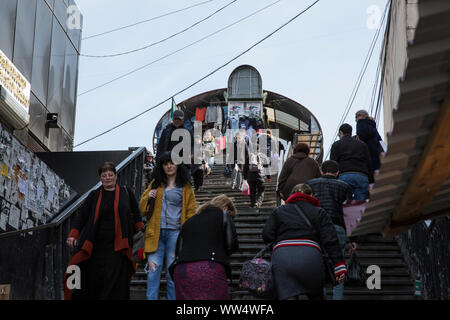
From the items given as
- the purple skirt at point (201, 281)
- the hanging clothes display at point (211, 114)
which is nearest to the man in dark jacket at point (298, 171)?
the purple skirt at point (201, 281)

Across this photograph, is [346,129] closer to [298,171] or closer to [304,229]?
[298,171]

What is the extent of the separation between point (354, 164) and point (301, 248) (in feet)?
13.1

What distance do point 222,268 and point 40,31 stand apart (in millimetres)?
11960

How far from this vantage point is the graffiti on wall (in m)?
10.5

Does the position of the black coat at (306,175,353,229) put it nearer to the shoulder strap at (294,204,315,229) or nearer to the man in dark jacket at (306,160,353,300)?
the man in dark jacket at (306,160,353,300)

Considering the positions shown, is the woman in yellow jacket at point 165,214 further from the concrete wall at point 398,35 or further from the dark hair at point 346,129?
the concrete wall at point 398,35

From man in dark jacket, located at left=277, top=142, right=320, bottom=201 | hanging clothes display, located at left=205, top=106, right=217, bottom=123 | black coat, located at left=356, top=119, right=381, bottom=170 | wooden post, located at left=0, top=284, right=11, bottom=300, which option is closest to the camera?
wooden post, located at left=0, top=284, right=11, bottom=300

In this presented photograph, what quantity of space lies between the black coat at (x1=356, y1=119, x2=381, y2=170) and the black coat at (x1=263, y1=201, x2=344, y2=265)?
4948mm

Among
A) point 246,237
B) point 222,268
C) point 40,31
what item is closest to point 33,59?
point 40,31

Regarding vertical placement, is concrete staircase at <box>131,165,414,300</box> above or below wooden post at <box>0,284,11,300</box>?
above

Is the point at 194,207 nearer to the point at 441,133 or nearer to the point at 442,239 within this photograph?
the point at 442,239

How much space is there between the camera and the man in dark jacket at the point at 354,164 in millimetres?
9867

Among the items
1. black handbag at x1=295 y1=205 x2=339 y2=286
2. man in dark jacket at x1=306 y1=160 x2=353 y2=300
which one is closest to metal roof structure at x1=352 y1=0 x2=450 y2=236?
man in dark jacket at x1=306 y1=160 x2=353 y2=300

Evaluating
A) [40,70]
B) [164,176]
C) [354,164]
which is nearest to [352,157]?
[354,164]
